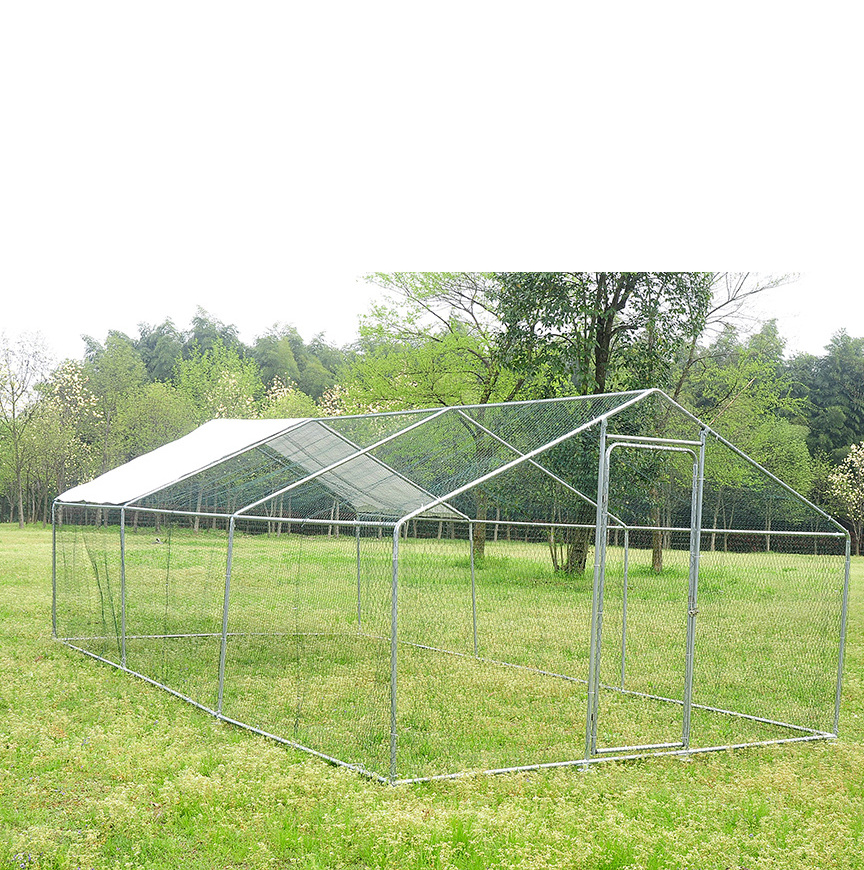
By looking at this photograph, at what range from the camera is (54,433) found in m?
29.7

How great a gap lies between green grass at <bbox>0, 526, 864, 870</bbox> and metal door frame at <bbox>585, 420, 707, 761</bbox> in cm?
25

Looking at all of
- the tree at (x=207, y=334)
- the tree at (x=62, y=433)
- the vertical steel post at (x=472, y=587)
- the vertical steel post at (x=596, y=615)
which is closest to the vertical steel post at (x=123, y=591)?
the vertical steel post at (x=472, y=587)

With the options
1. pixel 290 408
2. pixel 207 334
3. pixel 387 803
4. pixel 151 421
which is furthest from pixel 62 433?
pixel 387 803

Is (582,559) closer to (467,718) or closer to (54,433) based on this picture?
(467,718)

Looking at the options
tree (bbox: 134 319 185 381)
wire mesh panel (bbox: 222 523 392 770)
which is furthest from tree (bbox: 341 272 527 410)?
tree (bbox: 134 319 185 381)

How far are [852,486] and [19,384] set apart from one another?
28.5 metres

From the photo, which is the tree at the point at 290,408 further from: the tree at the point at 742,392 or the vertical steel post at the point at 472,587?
the vertical steel post at the point at 472,587

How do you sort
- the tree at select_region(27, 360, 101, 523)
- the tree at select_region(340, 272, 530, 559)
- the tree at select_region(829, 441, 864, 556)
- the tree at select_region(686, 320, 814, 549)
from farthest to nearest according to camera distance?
the tree at select_region(829, 441, 864, 556)
the tree at select_region(27, 360, 101, 523)
the tree at select_region(686, 320, 814, 549)
the tree at select_region(340, 272, 530, 559)

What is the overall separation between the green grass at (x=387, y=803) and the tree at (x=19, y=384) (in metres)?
24.5

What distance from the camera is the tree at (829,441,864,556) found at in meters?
30.8

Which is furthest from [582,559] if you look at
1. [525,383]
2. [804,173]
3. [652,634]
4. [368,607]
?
[525,383]

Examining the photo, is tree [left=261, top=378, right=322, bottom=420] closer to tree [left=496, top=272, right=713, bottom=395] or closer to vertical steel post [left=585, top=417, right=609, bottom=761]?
tree [left=496, top=272, right=713, bottom=395]

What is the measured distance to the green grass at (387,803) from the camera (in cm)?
455

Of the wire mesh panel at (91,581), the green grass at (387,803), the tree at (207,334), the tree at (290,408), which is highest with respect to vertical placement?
the tree at (207,334)
